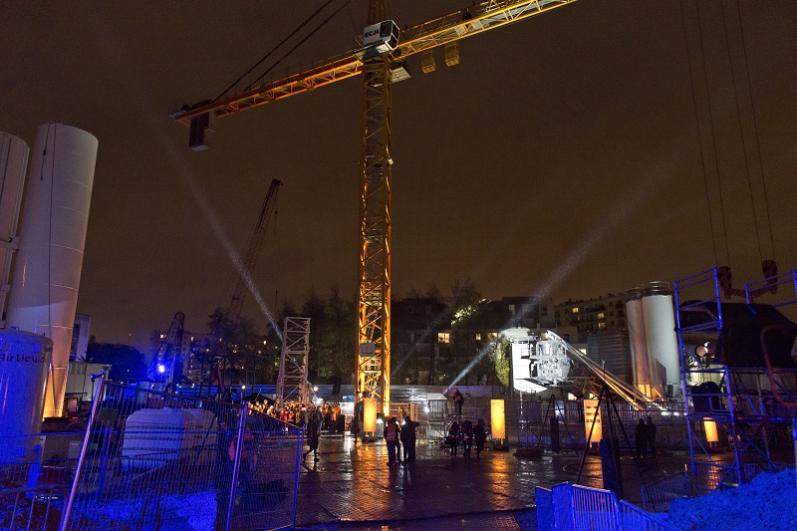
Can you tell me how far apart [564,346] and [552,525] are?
30438 mm

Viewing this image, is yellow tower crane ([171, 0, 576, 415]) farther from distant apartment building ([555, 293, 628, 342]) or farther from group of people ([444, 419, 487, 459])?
distant apartment building ([555, 293, 628, 342])

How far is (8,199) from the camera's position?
13.7 metres

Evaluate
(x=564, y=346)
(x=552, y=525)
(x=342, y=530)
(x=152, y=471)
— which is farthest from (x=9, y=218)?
(x=564, y=346)

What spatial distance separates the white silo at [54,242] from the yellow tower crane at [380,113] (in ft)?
54.9

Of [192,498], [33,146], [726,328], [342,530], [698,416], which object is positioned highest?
[33,146]

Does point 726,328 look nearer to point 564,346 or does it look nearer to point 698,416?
point 698,416

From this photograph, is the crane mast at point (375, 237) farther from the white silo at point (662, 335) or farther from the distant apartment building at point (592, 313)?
the distant apartment building at point (592, 313)

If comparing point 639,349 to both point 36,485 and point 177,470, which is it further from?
point 36,485

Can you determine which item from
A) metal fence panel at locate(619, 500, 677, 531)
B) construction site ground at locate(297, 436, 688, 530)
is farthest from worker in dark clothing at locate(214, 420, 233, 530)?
metal fence panel at locate(619, 500, 677, 531)

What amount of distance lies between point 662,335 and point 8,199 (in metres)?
Answer: 33.7

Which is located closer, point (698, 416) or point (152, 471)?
point (152, 471)

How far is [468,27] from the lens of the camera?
32531 mm

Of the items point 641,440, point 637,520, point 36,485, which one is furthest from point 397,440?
point 637,520

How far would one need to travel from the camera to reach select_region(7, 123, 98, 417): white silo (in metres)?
13.9
